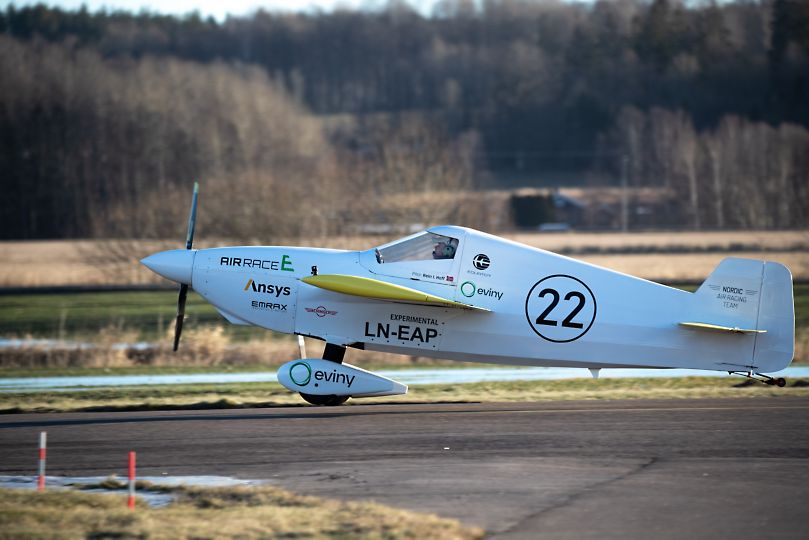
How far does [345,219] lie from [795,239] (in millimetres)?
18751

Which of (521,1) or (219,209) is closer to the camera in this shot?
(219,209)

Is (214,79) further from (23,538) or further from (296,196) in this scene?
(23,538)

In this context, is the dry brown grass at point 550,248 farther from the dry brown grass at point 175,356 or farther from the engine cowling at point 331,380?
the engine cowling at point 331,380

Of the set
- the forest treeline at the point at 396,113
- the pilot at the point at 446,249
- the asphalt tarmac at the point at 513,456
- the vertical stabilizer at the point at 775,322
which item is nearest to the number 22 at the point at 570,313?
the asphalt tarmac at the point at 513,456

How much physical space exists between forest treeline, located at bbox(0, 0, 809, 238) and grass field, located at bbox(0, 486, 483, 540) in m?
26.3

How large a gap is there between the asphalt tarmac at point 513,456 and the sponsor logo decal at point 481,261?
2.25m

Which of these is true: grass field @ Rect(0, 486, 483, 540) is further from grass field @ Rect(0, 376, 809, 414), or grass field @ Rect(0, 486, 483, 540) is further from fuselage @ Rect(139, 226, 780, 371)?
grass field @ Rect(0, 376, 809, 414)

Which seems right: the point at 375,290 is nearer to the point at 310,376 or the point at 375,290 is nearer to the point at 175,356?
the point at 310,376

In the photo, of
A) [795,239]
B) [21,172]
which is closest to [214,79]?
[21,172]

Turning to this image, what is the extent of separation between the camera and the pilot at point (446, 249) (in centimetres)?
1581

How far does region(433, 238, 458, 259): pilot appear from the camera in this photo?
51.9ft

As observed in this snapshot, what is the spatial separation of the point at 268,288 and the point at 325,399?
6.52ft

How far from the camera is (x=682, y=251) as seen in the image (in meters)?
50.2

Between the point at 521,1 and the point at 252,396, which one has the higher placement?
the point at 521,1
